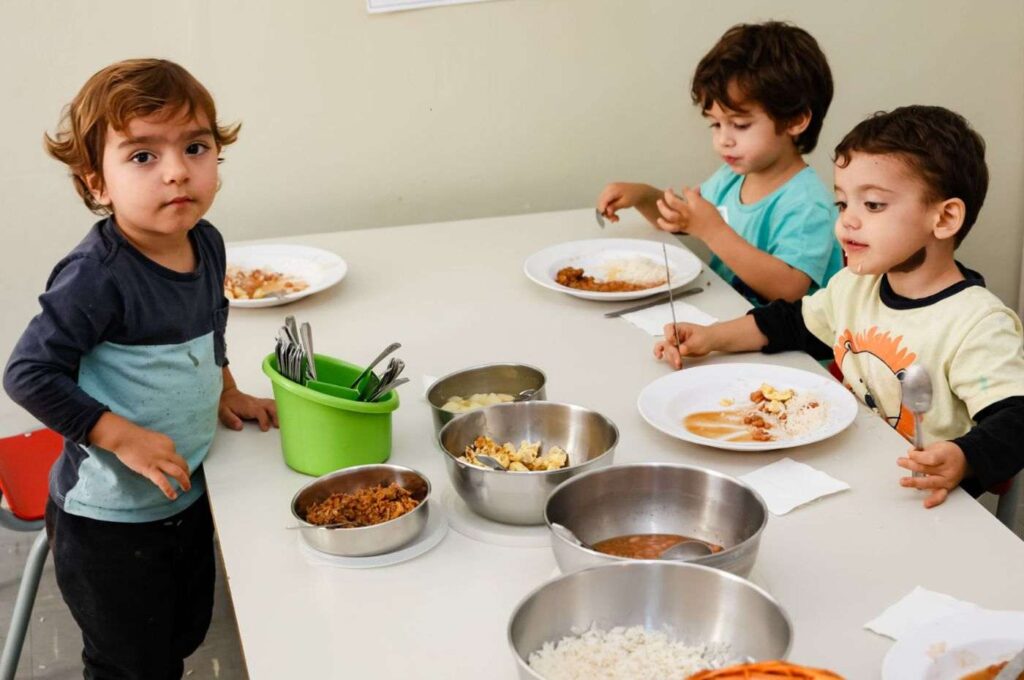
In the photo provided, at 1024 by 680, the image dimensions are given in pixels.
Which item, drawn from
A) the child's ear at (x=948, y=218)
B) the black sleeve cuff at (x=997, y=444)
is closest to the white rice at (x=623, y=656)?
the black sleeve cuff at (x=997, y=444)

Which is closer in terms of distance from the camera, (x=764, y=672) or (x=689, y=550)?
(x=764, y=672)

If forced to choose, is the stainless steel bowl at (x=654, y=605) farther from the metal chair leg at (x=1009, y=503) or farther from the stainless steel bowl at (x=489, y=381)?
the metal chair leg at (x=1009, y=503)

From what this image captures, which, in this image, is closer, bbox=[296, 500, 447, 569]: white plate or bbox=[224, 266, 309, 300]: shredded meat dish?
bbox=[296, 500, 447, 569]: white plate

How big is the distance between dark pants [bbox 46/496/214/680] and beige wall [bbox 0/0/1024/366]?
123cm

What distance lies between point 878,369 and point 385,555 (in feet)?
3.03

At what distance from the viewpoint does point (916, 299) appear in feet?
5.87

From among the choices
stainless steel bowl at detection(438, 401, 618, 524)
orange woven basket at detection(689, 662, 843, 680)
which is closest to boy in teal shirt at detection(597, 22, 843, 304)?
stainless steel bowl at detection(438, 401, 618, 524)

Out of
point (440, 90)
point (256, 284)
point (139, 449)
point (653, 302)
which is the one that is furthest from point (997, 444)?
point (440, 90)

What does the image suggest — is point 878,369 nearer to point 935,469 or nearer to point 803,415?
point 803,415

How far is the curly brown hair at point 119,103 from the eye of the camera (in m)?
1.53

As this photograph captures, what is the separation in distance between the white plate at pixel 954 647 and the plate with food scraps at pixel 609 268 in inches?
42.8

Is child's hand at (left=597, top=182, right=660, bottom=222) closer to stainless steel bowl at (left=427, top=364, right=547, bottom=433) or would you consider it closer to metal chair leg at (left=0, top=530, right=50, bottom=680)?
stainless steel bowl at (left=427, top=364, right=547, bottom=433)

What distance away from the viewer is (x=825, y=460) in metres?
1.54

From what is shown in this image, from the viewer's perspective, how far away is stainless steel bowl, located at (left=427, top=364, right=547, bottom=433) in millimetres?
1669
